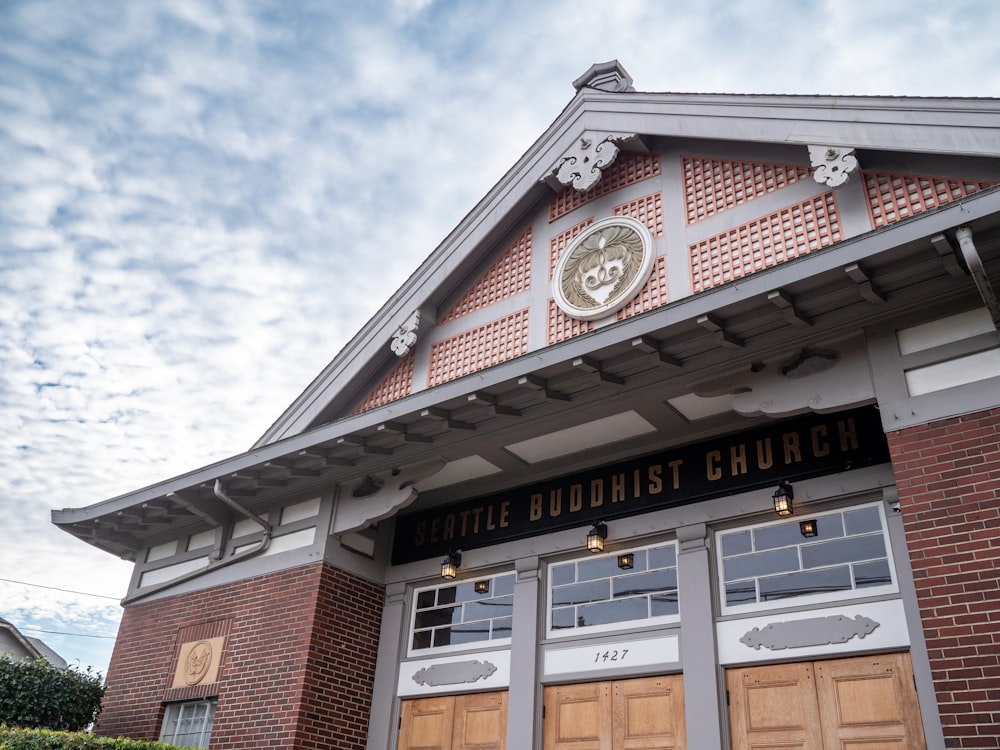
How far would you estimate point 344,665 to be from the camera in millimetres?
9578

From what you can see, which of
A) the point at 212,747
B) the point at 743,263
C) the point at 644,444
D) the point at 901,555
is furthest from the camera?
the point at 212,747

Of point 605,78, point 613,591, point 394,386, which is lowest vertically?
point 613,591

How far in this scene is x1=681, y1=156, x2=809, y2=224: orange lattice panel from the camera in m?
8.25

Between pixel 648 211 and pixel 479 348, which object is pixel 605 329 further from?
pixel 479 348

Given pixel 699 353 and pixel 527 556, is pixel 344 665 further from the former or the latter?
pixel 699 353

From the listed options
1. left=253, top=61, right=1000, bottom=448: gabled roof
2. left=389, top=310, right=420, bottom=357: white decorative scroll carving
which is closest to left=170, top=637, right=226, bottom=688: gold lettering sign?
left=253, top=61, right=1000, bottom=448: gabled roof

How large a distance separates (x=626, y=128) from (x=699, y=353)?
10.4 feet

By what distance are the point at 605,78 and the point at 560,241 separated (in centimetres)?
219

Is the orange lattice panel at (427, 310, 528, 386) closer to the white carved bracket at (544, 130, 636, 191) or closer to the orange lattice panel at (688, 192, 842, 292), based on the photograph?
the white carved bracket at (544, 130, 636, 191)

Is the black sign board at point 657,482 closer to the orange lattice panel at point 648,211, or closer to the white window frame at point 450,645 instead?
the white window frame at point 450,645

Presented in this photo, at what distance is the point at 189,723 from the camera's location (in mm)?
10102

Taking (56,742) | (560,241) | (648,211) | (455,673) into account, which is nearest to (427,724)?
(455,673)

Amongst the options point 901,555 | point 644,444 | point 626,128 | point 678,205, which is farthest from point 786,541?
point 626,128

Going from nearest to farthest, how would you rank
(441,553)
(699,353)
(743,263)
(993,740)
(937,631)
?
(993,740) → (937,631) → (699,353) → (743,263) → (441,553)
